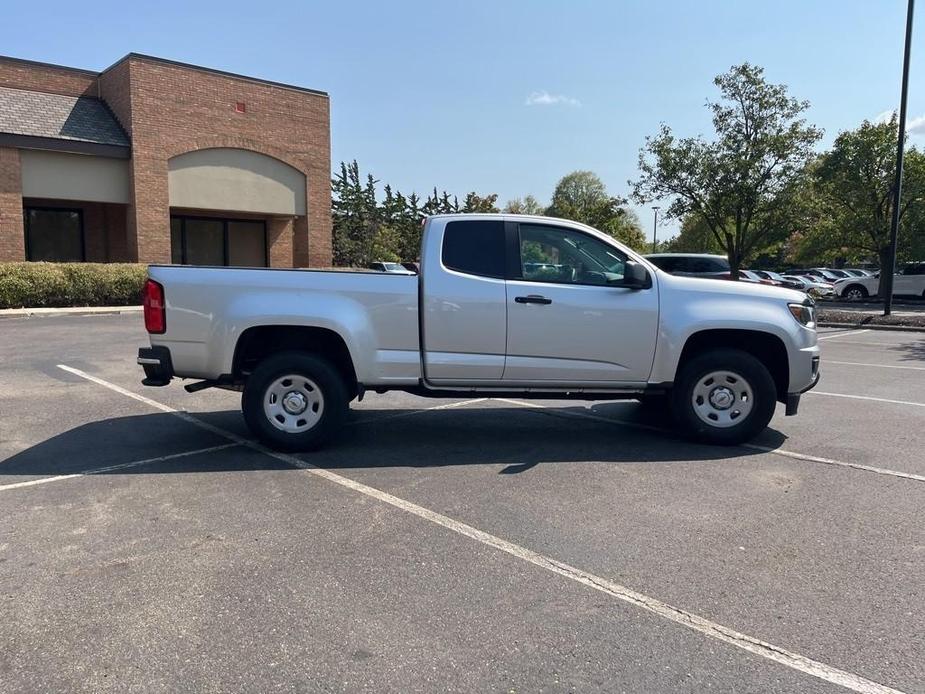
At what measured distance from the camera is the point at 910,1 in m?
18.4

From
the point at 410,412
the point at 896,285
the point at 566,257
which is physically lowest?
the point at 410,412

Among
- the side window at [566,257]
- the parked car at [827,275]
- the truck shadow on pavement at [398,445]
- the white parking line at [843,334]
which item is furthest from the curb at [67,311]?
the parked car at [827,275]

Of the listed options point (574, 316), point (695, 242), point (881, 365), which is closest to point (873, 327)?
point (881, 365)

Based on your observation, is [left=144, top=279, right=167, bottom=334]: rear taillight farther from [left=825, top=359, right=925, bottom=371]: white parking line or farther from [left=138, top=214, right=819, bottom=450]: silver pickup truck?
[left=825, top=359, right=925, bottom=371]: white parking line

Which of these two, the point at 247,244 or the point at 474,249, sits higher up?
the point at 247,244

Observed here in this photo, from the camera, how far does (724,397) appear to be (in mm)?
6461

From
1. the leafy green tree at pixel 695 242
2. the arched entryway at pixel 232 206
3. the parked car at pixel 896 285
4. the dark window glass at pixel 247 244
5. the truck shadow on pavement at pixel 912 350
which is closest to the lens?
the truck shadow on pavement at pixel 912 350

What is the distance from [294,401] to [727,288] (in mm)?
3839

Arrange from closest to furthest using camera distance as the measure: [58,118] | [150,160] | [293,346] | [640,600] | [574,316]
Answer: [640,600], [574,316], [293,346], [58,118], [150,160]

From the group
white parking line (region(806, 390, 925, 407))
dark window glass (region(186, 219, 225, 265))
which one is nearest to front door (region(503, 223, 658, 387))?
white parking line (region(806, 390, 925, 407))

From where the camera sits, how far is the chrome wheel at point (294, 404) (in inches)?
239

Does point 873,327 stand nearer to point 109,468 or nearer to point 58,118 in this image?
point 109,468

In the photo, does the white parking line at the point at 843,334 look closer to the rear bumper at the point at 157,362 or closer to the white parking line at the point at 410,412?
the white parking line at the point at 410,412

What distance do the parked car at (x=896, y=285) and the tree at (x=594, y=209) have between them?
10059mm
